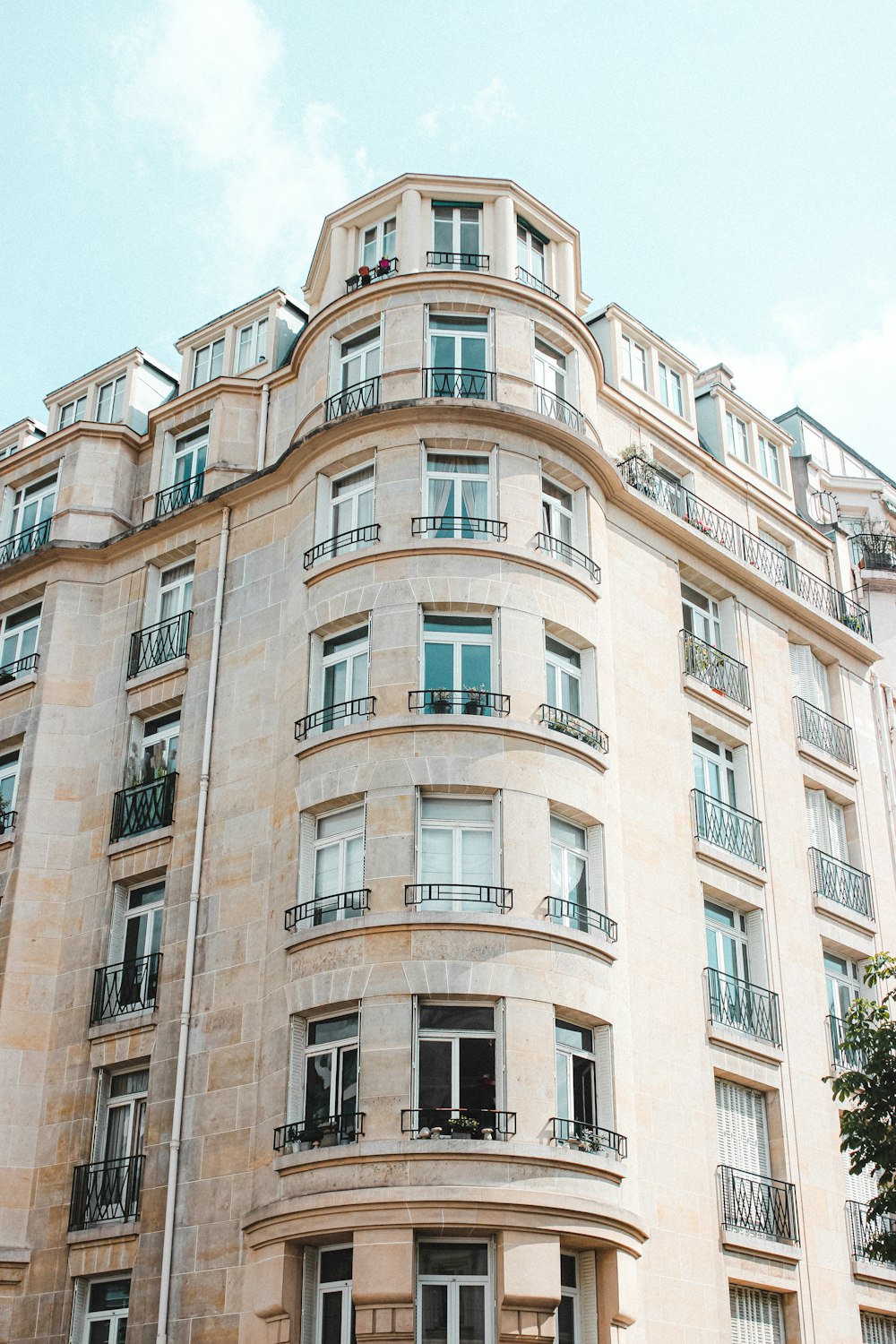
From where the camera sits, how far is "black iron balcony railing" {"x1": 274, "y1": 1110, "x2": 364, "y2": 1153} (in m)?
22.5

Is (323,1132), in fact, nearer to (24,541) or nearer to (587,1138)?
(587,1138)

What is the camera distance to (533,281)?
31500 millimetres

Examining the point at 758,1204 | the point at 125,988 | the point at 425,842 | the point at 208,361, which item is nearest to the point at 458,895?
the point at 425,842

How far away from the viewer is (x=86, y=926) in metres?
28.6

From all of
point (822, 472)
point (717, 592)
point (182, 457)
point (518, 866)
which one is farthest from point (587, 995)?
point (822, 472)

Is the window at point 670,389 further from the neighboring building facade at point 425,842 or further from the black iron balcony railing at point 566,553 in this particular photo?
the black iron balcony railing at point 566,553

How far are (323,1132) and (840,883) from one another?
44.3 ft

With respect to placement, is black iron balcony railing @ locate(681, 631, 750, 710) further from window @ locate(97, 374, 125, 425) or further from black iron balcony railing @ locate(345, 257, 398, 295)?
window @ locate(97, 374, 125, 425)

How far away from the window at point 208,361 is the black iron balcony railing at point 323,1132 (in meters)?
17.5

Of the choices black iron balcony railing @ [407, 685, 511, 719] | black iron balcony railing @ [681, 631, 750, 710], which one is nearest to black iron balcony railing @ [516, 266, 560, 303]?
black iron balcony railing @ [681, 631, 750, 710]

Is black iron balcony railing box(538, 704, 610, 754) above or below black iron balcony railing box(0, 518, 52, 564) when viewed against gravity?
below

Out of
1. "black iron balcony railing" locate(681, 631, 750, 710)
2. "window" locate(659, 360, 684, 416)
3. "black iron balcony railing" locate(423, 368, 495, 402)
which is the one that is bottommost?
"black iron balcony railing" locate(681, 631, 750, 710)

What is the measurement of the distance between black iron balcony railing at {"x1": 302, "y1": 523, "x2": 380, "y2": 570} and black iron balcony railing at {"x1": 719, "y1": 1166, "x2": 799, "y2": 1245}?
479 inches

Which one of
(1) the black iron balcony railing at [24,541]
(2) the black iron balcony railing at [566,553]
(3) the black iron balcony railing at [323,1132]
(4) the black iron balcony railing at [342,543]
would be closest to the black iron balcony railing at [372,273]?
(4) the black iron balcony railing at [342,543]
